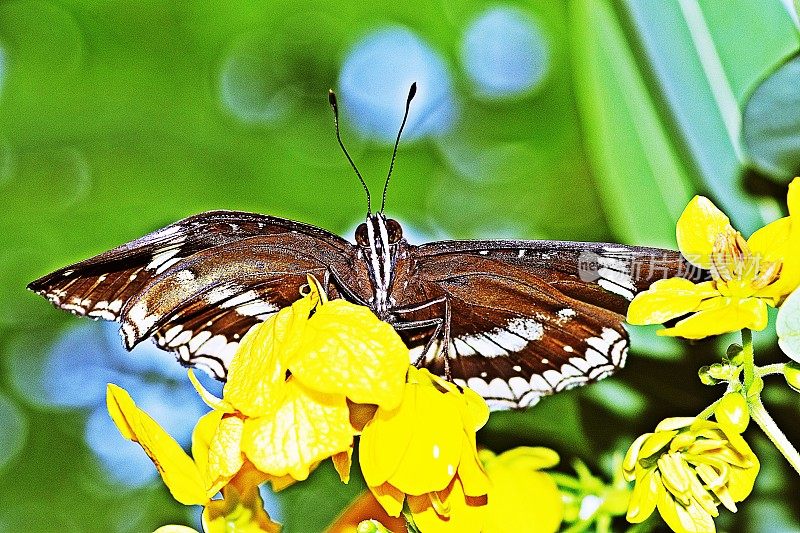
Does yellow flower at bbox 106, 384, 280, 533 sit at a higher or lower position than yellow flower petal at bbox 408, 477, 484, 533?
higher

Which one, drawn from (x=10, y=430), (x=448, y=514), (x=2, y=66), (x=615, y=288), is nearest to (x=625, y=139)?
(x=615, y=288)

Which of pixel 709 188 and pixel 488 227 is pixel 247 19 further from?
pixel 709 188

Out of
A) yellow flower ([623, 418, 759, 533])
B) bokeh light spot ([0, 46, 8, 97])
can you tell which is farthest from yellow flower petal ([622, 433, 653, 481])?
bokeh light spot ([0, 46, 8, 97])

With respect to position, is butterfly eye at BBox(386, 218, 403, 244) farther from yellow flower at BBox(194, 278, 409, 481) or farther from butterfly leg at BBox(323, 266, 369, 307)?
yellow flower at BBox(194, 278, 409, 481)

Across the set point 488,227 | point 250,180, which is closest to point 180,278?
point 250,180

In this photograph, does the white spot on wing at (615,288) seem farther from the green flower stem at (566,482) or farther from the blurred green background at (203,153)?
the blurred green background at (203,153)
